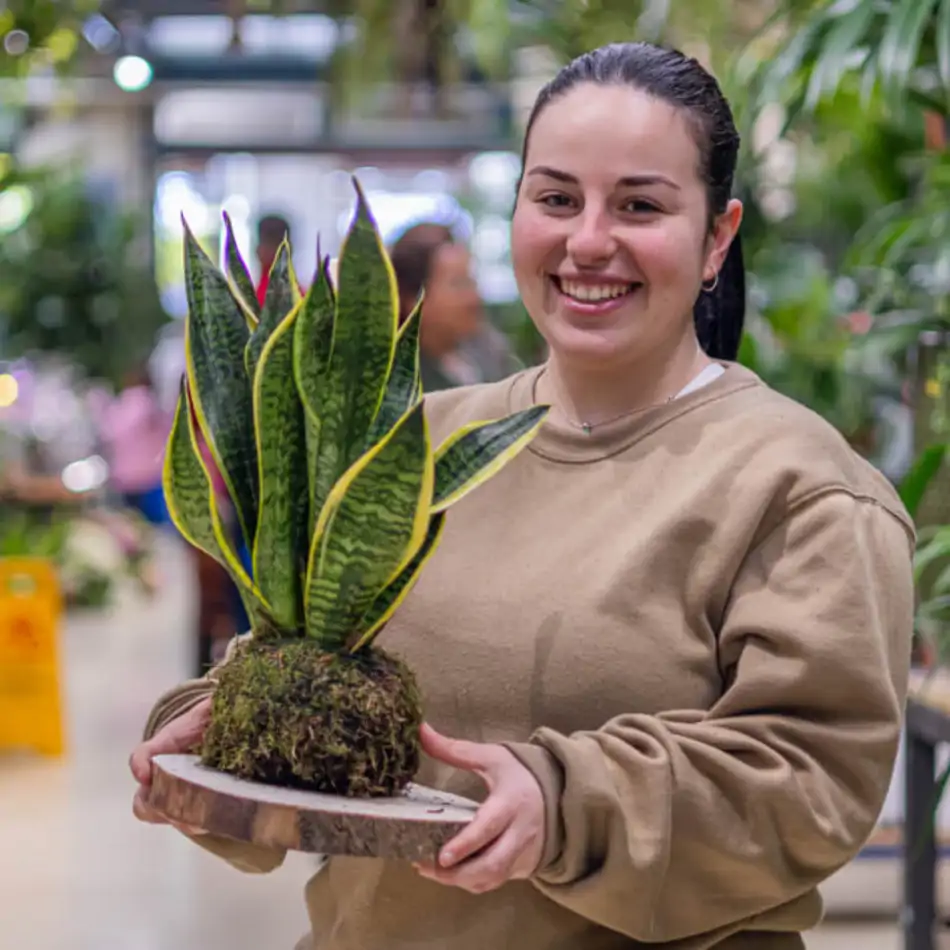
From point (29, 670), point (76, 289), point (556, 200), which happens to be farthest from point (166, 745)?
point (76, 289)

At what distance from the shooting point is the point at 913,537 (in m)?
1.39

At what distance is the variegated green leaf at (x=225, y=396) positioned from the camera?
130 cm

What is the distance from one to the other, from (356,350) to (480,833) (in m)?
0.37

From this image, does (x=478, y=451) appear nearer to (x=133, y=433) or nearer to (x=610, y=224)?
(x=610, y=224)

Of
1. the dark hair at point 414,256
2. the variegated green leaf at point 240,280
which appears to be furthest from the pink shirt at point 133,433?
the variegated green leaf at point 240,280

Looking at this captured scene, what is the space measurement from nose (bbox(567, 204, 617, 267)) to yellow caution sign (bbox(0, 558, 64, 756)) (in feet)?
15.1

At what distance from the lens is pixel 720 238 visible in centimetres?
145

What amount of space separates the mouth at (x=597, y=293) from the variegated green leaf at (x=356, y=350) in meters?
0.18

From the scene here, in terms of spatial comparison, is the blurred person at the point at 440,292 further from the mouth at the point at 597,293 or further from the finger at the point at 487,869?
the finger at the point at 487,869

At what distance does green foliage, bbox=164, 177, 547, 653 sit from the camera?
4.00 feet

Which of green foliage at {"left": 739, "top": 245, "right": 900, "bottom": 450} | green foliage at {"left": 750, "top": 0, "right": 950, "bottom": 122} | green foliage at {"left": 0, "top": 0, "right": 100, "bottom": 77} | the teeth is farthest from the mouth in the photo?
green foliage at {"left": 0, "top": 0, "right": 100, "bottom": 77}

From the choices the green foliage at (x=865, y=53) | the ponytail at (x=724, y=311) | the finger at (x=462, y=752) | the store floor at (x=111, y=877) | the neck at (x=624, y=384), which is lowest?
the store floor at (x=111, y=877)

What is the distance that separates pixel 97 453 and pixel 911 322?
734 cm

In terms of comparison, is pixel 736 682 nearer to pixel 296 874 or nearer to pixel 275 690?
pixel 275 690
